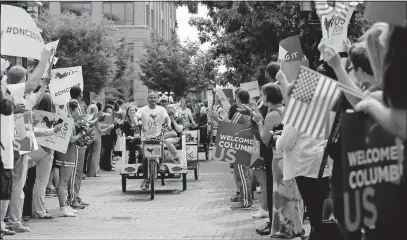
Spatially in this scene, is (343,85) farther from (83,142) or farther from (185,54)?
(185,54)

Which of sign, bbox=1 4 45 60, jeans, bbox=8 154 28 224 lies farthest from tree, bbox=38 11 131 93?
sign, bbox=1 4 45 60

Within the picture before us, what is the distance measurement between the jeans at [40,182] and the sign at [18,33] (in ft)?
15.1

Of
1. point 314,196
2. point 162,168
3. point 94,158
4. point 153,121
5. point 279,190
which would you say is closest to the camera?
point 314,196

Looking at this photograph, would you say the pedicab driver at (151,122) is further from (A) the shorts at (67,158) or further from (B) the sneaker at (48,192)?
(A) the shorts at (67,158)

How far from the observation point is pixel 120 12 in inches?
2638

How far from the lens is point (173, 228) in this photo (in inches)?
412

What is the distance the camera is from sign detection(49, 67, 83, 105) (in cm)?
1304

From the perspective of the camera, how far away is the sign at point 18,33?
21.5ft

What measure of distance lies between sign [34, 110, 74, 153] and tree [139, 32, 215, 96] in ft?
167

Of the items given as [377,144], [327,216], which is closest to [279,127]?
[327,216]

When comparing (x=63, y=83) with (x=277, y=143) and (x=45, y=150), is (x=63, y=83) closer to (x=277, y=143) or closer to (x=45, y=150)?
(x=45, y=150)

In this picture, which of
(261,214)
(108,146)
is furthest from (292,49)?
(108,146)

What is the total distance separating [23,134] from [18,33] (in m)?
3.48

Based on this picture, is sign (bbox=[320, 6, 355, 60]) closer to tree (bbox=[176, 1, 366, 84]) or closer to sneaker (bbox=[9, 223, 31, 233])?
sneaker (bbox=[9, 223, 31, 233])
